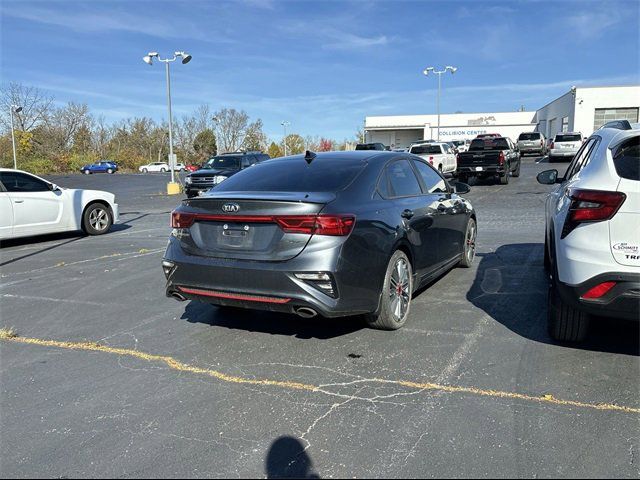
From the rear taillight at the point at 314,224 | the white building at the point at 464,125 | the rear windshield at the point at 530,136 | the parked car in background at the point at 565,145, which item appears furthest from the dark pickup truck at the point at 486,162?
the white building at the point at 464,125

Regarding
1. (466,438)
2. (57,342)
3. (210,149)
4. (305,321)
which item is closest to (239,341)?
(305,321)

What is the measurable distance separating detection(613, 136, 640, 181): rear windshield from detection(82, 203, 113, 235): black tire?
10.6 metres

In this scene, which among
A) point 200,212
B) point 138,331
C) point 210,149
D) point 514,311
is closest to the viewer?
point 200,212

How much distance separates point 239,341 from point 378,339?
4.01 feet

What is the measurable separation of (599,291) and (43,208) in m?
10.2

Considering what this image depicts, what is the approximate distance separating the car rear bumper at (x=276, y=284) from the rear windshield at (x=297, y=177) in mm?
750

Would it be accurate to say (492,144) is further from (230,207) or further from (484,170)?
(230,207)

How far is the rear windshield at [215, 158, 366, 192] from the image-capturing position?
4.49 metres

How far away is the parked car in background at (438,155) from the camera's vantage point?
2311 centimetres

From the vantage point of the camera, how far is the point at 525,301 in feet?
18.2

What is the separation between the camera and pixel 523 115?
229ft

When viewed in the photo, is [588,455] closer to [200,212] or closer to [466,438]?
[466,438]

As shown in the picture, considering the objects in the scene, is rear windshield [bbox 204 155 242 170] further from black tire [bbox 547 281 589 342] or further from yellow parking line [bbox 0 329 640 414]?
black tire [bbox 547 281 589 342]

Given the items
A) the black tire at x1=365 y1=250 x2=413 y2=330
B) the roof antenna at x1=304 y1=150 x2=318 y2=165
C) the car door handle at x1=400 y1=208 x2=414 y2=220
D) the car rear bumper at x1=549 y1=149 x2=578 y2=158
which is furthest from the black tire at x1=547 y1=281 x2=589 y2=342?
the car rear bumper at x1=549 y1=149 x2=578 y2=158
